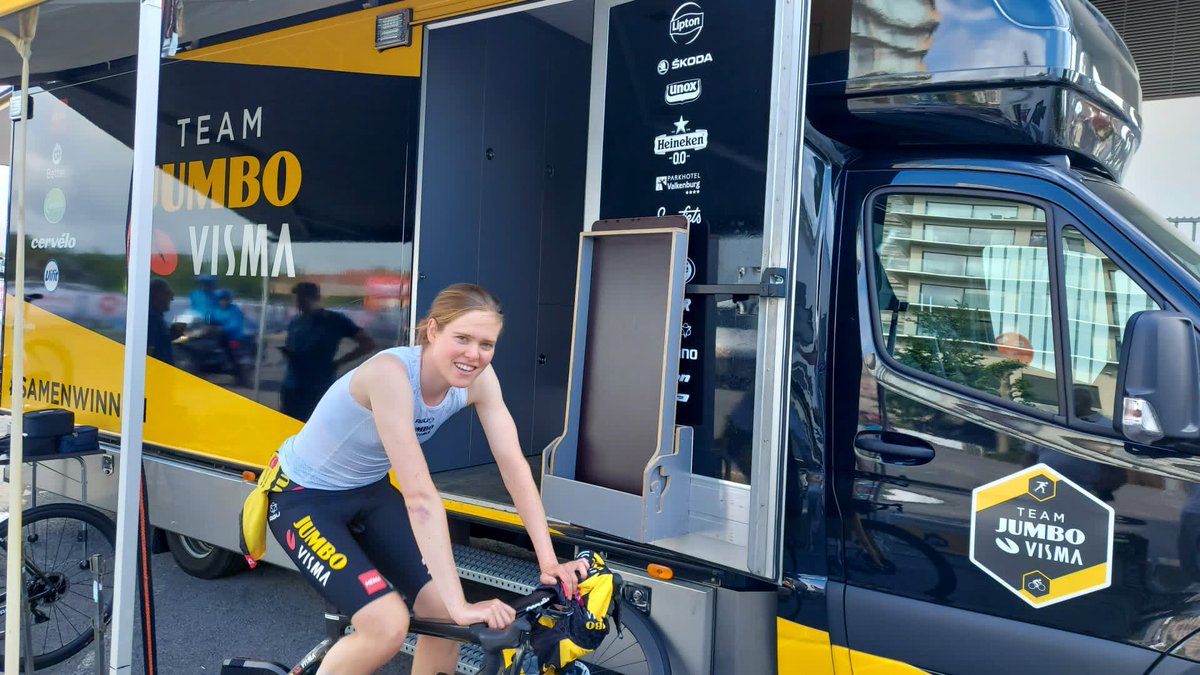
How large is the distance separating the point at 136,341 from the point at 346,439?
2.24ft

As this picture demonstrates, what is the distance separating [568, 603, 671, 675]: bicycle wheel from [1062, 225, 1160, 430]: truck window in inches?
56.0

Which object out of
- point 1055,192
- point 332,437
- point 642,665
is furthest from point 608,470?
point 1055,192

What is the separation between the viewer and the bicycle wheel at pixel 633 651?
3029 mm

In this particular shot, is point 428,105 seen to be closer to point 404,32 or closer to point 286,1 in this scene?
point 404,32

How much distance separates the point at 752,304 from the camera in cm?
293

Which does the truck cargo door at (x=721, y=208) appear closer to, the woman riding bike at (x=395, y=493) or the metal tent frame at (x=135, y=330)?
the woman riding bike at (x=395, y=493)

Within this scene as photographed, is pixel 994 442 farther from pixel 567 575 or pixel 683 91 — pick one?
pixel 683 91

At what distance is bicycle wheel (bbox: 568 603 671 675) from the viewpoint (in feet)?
9.94

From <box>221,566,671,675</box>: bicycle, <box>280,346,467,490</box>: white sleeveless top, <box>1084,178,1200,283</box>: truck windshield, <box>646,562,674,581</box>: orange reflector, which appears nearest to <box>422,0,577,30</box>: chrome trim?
<box>280,346,467,490</box>: white sleeveless top

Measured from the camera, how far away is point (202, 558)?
5.11m

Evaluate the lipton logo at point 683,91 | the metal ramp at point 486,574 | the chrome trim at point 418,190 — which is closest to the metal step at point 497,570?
the metal ramp at point 486,574

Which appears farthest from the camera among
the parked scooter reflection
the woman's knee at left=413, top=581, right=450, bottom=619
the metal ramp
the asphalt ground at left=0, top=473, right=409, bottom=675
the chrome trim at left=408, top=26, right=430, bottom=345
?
the parked scooter reflection

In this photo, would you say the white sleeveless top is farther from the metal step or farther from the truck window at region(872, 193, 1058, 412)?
the truck window at region(872, 193, 1058, 412)

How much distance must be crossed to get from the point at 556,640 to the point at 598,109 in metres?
1.91
